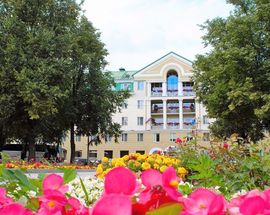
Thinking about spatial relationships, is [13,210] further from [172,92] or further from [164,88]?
[172,92]

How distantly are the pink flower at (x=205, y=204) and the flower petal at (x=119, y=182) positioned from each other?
0.09 m

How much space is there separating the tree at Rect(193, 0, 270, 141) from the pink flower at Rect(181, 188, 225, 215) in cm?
2240

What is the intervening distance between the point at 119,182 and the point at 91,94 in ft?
104

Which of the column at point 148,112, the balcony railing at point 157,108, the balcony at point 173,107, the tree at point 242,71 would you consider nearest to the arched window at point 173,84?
the balcony at point 173,107

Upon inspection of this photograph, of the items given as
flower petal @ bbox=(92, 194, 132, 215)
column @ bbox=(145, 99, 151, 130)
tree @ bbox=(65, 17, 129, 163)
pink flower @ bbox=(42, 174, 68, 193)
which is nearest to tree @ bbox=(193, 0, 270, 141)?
tree @ bbox=(65, 17, 129, 163)

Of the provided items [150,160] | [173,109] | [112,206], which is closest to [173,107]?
[173,109]

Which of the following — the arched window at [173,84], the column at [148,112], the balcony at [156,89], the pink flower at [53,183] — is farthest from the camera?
the balcony at [156,89]

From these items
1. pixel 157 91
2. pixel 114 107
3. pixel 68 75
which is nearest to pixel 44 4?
pixel 68 75

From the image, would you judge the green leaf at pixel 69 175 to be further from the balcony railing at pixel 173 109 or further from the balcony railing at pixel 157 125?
the balcony railing at pixel 157 125

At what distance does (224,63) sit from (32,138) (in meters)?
12.3

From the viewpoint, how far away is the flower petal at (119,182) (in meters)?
0.68

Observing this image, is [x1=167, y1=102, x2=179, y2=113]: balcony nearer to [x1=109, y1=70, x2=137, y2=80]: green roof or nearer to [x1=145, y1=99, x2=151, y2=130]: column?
[x1=145, y1=99, x2=151, y2=130]: column

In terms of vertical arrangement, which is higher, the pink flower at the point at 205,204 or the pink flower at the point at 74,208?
the pink flower at the point at 205,204

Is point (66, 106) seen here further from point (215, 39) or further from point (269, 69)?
point (269, 69)
